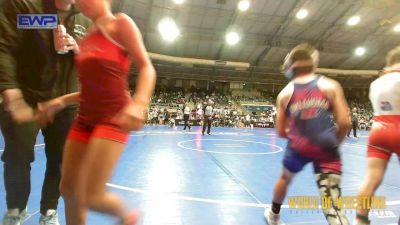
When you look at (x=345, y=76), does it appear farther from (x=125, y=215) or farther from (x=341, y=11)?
(x=125, y=215)

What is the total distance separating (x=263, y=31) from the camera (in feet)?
81.8

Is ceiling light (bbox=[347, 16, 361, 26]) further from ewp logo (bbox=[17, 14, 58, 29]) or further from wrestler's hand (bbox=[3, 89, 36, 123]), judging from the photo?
wrestler's hand (bbox=[3, 89, 36, 123])

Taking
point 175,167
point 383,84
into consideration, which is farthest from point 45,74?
point 175,167

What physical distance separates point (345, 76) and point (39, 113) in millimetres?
36268

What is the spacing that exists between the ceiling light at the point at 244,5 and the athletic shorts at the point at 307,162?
64.6 ft

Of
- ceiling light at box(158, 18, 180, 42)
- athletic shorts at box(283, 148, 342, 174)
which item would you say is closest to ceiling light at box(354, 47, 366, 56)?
ceiling light at box(158, 18, 180, 42)

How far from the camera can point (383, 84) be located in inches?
103

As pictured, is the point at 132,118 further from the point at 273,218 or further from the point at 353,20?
the point at 353,20

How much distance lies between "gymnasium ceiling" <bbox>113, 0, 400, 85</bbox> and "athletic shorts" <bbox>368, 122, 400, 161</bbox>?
19477 mm

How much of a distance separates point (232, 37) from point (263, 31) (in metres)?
2.70

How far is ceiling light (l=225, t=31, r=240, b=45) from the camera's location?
24236 millimetres

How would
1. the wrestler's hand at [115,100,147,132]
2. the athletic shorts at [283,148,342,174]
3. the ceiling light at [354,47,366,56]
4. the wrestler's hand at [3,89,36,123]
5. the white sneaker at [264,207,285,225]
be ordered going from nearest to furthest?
1. the wrestler's hand at [115,100,147,132]
2. the wrestler's hand at [3,89,36,123]
3. the athletic shorts at [283,148,342,174]
4. the white sneaker at [264,207,285,225]
5. the ceiling light at [354,47,366,56]

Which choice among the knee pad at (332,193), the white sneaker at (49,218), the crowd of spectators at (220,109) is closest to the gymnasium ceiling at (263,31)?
the crowd of spectators at (220,109)

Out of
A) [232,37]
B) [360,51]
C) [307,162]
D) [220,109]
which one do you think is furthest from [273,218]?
[360,51]
